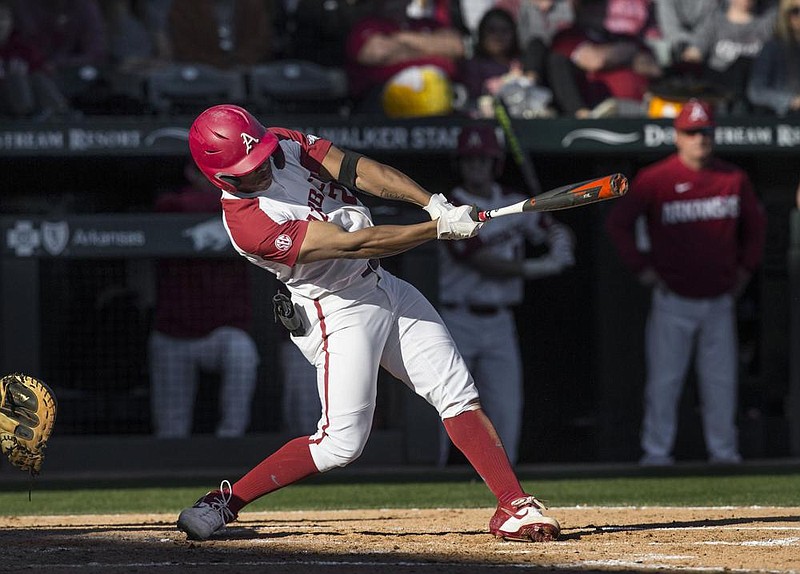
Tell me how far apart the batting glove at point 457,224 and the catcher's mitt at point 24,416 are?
1.58 m

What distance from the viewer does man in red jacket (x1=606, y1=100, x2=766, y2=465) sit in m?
7.18

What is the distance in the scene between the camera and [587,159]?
8070 mm

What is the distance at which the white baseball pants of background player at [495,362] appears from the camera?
7.23 metres

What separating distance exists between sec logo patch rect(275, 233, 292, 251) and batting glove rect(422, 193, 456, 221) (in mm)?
445

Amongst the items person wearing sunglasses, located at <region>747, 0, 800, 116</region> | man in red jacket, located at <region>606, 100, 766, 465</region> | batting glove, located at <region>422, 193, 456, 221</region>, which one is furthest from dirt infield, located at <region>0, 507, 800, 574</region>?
person wearing sunglasses, located at <region>747, 0, 800, 116</region>

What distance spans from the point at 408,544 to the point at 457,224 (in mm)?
1101

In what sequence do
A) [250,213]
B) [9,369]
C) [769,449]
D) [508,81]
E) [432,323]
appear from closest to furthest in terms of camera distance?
[250,213]
[432,323]
[9,369]
[769,449]
[508,81]

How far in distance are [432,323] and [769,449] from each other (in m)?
3.88

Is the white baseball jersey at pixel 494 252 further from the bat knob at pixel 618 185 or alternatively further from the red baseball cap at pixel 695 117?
the bat knob at pixel 618 185

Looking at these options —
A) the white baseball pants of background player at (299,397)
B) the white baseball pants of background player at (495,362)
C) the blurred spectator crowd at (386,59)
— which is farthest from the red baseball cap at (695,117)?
the white baseball pants of background player at (299,397)

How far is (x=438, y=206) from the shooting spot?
4.11 m

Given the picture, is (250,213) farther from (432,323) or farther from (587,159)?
(587,159)

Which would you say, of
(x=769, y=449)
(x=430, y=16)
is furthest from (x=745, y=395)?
(x=430, y=16)

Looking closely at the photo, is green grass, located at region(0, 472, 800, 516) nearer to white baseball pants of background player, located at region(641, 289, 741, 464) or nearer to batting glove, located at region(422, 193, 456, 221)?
white baseball pants of background player, located at region(641, 289, 741, 464)
